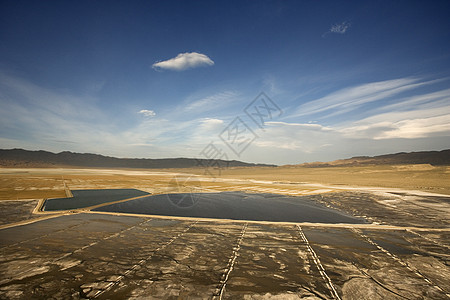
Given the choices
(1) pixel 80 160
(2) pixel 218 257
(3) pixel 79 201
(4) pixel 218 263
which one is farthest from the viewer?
(1) pixel 80 160

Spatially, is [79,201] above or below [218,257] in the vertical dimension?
above

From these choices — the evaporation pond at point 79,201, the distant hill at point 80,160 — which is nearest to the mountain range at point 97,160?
the distant hill at point 80,160

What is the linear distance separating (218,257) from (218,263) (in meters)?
0.37

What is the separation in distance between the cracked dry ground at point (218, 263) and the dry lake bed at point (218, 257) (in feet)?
0.08

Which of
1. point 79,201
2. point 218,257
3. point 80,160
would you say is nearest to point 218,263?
point 218,257

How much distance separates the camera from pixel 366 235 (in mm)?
7879

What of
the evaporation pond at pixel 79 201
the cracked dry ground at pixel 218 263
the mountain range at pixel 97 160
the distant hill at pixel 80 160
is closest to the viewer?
the cracked dry ground at pixel 218 263

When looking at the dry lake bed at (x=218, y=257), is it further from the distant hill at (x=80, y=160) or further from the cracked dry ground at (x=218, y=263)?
the distant hill at (x=80, y=160)

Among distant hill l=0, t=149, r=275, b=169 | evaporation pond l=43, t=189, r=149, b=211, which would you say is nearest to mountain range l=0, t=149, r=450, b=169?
distant hill l=0, t=149, r=275, b=169

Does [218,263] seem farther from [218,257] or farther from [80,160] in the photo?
[80,160]

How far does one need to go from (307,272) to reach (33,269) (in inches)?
235

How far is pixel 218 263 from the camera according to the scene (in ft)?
17.1

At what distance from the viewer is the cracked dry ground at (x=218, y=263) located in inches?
157

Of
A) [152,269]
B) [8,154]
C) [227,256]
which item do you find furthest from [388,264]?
[8,154]
